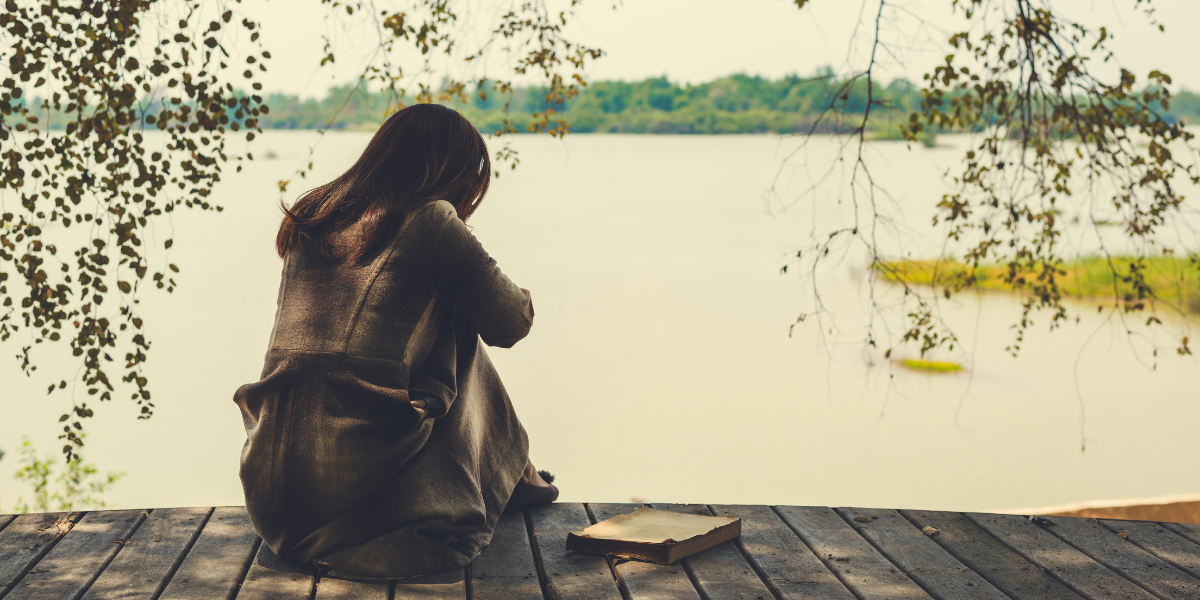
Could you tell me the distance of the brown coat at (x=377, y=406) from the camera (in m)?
1.88

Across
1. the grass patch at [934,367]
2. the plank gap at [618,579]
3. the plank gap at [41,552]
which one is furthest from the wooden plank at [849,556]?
the grass patch at [934,367]

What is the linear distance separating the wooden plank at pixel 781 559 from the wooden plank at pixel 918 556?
201 millimetres

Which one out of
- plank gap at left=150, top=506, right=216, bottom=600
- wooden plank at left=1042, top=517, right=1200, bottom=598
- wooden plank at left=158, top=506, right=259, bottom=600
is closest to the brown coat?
wooden plank at left=158, top=506, right=259, bottom=600

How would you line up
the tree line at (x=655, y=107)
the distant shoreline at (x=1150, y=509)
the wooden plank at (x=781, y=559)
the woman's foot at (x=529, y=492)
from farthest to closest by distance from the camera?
the distant shoreline at (x=1150, y=509) → the tree line at (x=655, y=107) → the woman's foot at (x=529, y=492) → the wooden plank at (x=781, y=559)

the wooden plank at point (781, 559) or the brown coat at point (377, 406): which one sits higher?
the brown coat at point (377, 406)

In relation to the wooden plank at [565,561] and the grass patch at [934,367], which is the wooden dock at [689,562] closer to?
the wooden plank at [565,561]

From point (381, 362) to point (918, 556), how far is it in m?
1.37

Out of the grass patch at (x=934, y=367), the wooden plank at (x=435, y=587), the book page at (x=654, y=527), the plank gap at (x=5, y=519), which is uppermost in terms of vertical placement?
the book page at (x=654, y=527)

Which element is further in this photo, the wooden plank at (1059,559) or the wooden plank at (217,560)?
the wooden plank at (1059,559)

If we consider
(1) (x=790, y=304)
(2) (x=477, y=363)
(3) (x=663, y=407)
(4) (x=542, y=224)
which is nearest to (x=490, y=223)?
(4) (x=542, y=224)

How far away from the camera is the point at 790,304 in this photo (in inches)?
695

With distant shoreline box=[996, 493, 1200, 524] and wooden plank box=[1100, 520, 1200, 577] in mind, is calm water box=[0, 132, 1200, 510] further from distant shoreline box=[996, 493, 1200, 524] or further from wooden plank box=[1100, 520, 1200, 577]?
wooden plank box=[1100, 520, 1200, 577]

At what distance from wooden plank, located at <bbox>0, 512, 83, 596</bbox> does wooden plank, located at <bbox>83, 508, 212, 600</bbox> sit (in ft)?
0.57

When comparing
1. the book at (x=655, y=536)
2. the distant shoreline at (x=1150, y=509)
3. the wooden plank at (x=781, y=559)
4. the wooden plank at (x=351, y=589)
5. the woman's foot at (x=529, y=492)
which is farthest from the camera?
the distant shoreline at (x=1150, y=509)
